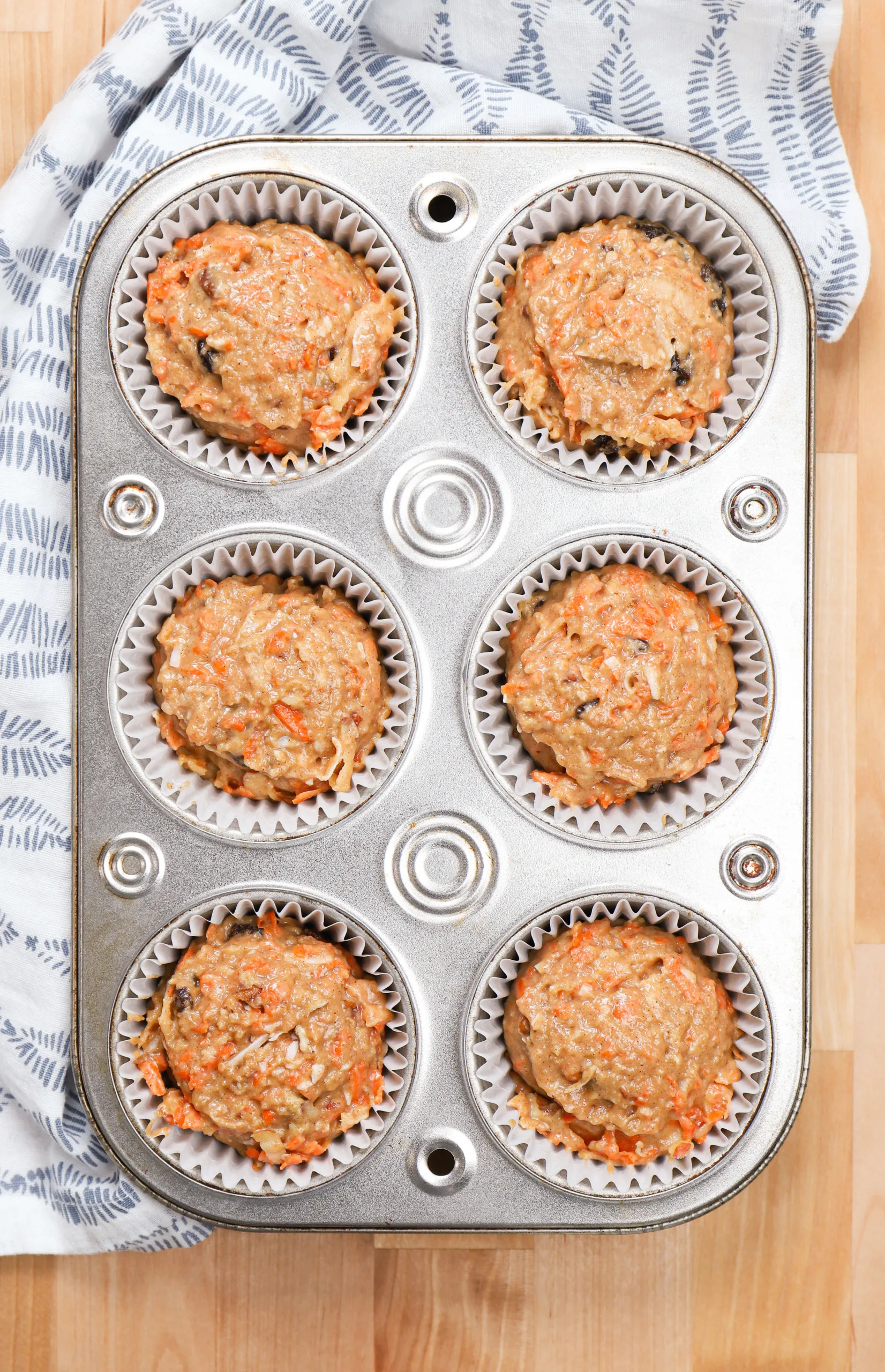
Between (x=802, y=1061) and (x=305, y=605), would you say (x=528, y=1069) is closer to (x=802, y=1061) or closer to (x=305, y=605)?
(x=802, y=1061)

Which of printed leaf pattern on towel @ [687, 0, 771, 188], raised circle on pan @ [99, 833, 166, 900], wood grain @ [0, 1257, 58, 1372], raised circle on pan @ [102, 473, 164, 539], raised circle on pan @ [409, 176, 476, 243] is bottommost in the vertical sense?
wood grain @ [0, 1257, 58, 1372]

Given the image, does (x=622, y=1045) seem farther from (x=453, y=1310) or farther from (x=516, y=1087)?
(x=453, y=1310)

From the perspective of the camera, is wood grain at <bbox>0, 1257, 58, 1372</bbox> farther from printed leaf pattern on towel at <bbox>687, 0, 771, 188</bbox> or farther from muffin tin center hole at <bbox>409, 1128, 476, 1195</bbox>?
printed leaf pattern on towel at <bbox>687, 0, 771, 188</bbox>

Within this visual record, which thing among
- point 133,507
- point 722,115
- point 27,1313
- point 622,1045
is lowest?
point 27,1313

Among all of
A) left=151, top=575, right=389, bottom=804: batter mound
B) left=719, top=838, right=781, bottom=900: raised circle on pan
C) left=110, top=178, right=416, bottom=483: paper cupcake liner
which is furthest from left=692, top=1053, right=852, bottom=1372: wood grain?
left=110, top=178, right=416, bottom=483: paper cupcake liner

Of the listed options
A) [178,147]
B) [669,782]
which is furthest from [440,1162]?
[178,147]

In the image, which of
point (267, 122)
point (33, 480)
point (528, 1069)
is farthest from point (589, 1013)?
point (267, 122)
